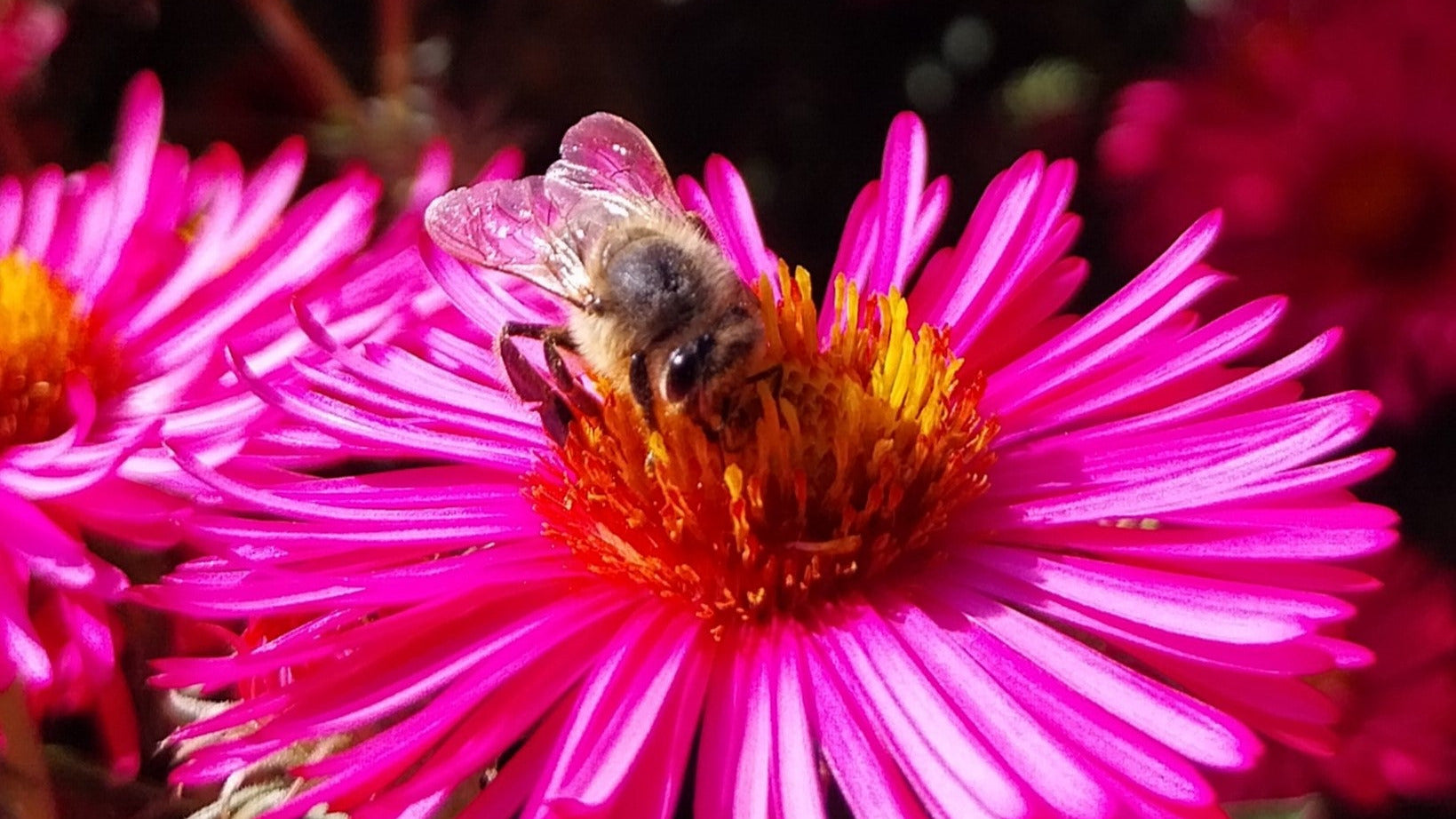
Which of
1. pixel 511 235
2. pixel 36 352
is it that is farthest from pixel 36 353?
pixel 511 235

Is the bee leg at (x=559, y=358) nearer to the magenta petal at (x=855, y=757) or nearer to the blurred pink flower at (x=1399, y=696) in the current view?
the magenta petal at (x=855, y=757)

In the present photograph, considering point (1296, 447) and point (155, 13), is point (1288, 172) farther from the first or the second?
point (155, 13)

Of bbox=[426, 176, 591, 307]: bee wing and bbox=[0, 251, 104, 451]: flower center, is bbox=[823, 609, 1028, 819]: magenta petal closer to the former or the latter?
bbox=[426, 176, 591, 307]: bee wing

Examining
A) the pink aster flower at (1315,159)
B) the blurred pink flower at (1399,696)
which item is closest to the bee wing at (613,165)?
the blurred pink flower at (1399,696)

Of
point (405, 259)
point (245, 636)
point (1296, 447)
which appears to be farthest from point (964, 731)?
point (405, 259)

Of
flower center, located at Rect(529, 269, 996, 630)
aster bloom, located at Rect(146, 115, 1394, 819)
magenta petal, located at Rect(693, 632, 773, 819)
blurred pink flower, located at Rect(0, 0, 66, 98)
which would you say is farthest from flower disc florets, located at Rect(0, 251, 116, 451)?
blurred pink flower, located at Rect(0, 0, 66, 98)
